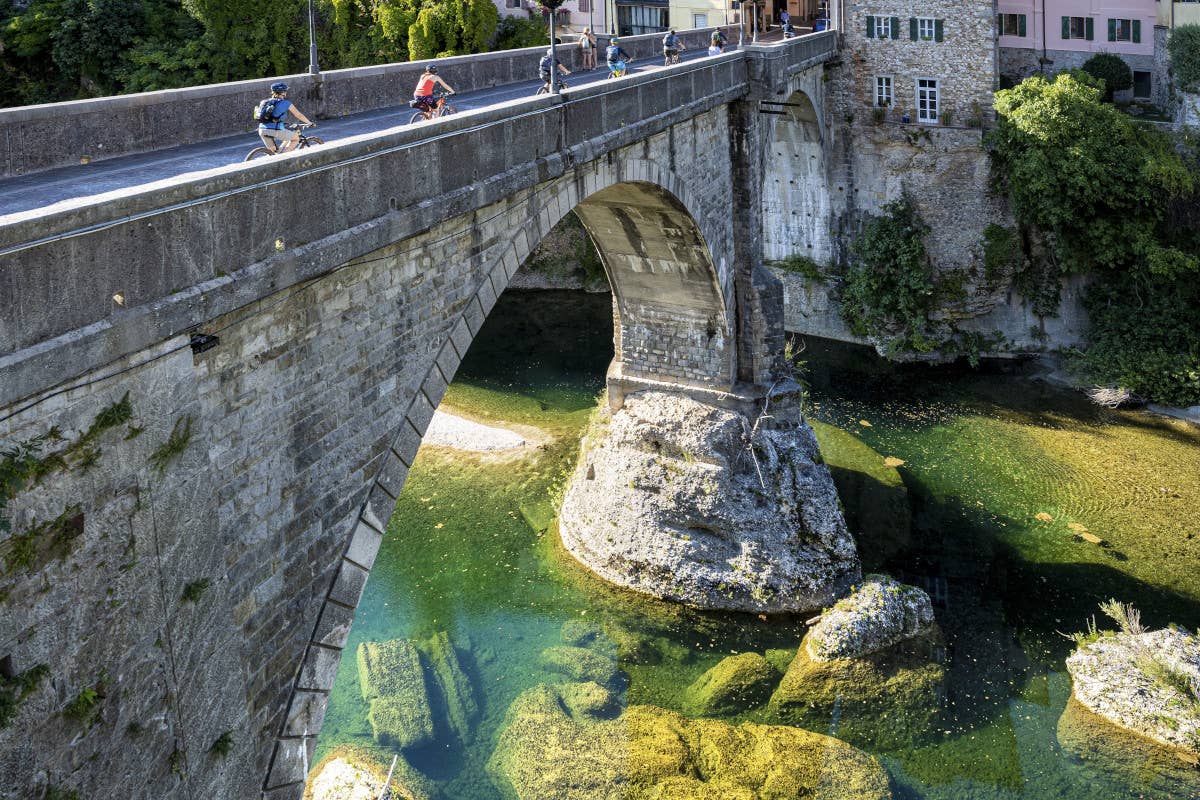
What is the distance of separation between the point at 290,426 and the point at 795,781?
1142cm

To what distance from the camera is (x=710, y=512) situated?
2514 centimetres

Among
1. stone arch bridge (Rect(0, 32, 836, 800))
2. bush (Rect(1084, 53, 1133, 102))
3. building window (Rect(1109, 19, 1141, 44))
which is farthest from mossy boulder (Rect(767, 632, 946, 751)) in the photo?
building window (Rect(1109, 19, 1141, 44))

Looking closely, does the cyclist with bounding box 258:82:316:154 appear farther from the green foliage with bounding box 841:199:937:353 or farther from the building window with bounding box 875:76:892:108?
the building window with bounding box 875:76:892:108

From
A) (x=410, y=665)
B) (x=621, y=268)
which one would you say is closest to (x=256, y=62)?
(x=621, y=268)

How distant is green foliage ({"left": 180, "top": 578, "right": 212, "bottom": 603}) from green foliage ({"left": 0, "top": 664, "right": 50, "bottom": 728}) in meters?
1.57

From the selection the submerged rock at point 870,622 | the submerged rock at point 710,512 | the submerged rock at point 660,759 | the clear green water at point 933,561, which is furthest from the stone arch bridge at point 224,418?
the submerged rock at point 870,622

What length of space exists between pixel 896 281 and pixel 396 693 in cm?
2294

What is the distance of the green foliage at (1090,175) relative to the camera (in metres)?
33.8

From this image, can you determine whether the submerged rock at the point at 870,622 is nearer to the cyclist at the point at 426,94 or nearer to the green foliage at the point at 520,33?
the cyclist at the point at 426,94

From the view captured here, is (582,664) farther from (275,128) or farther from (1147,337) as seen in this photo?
(1147,337)

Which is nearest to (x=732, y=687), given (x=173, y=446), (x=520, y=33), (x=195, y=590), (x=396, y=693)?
(x=396, y=693)

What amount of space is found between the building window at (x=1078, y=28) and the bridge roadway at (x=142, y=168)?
25.9 meters

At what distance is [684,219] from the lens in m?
23.4

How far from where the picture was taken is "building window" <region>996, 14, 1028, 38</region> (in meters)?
40.5
